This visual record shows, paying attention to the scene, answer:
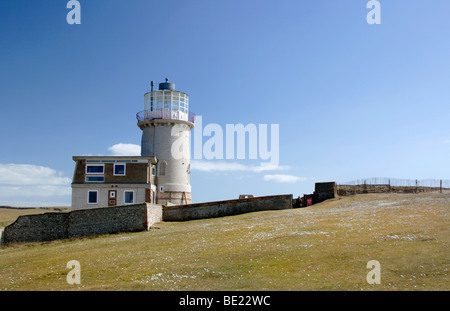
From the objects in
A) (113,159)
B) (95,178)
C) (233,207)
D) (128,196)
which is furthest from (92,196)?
(233,207)

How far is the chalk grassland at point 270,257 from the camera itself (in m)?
20.0

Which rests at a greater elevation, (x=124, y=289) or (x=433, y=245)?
(x=433, y=245)

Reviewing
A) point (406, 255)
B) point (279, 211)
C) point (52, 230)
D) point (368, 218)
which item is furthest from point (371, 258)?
point (52, 230)

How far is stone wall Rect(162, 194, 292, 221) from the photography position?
49750 millimetres

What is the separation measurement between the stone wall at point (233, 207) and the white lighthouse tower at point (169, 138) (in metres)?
11.7

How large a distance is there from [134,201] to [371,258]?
38206mm

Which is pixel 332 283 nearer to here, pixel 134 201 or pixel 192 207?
pixel 192 207

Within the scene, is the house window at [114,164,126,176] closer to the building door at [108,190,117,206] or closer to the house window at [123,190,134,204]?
the building door at [108,190,117,206]

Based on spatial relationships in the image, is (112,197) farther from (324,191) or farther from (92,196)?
(324,191)

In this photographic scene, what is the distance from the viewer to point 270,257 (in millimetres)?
24344

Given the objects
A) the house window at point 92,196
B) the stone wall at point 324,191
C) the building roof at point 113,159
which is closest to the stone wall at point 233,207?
the stone wall at point 324,191

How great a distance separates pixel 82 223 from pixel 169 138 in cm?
2090

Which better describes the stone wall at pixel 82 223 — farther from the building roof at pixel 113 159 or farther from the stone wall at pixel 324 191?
the stone wall at pixel 324 191
